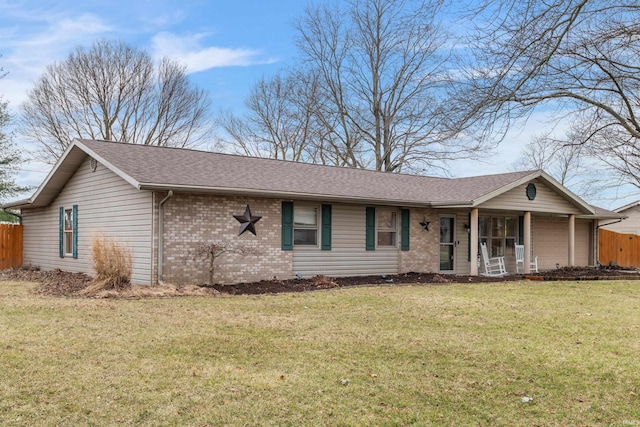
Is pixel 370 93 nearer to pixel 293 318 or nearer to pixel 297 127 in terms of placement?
pixel 297 127

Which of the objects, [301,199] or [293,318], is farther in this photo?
[301,199]

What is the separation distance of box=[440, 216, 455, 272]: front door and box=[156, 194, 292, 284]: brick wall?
5.97m

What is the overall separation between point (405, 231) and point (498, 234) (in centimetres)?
472

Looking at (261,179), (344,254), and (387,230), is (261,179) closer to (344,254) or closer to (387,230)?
(344,254)

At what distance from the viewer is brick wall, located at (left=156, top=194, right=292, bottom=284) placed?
1273cm

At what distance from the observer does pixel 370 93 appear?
102ft

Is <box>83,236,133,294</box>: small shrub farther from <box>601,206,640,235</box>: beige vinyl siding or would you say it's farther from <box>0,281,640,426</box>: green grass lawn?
<box>601,206,640,235</box>: beige vinyl siding

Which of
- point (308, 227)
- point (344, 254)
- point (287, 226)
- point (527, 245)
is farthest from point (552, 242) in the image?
point (287, 226)

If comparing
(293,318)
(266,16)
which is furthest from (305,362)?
(266,16)

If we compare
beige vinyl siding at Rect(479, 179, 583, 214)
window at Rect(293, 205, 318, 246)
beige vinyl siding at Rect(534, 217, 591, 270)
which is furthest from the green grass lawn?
beige vinyl siding at Rect(534, 217, 591, 270)

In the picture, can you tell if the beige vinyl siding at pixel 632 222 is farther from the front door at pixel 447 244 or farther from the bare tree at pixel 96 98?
the bare tree at pixel 96 98

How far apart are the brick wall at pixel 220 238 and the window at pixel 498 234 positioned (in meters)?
8.10

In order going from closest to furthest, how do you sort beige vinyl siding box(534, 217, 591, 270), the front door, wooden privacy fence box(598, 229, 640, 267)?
the front door
beige vinyl siding box(534, 217, 591, 270)
wooden privacy fence box(598, 229, 640, 267)

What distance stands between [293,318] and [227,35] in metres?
Result: 7.68
